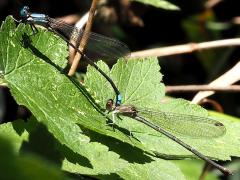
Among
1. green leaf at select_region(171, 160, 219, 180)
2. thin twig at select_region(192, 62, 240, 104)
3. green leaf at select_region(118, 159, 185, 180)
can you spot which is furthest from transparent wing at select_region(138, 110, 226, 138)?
green leaf at select_region(171, 160, 219, 180)

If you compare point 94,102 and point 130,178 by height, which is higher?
point 94,102

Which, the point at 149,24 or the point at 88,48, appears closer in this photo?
the point at 88,48

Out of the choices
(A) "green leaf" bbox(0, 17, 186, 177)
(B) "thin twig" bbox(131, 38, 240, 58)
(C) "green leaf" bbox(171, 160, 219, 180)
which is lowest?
(C) "green leaf" bbox(171, 160, 219, 180)

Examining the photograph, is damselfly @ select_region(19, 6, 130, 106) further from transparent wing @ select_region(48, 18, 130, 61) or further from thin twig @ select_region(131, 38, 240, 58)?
Result: thin twig @ select_region(131, 38, 240, 58)

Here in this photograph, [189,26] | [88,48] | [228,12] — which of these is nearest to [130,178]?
[88,48]

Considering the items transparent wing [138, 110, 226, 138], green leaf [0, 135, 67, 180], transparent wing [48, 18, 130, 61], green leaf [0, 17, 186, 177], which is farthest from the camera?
transparent wing [48, 18, 130, 61]

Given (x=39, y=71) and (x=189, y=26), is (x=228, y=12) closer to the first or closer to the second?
(x=189, y=26)

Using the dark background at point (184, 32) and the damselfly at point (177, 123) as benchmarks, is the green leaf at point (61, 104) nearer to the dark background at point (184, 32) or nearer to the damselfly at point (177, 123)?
the damselfly at point (177, 123)

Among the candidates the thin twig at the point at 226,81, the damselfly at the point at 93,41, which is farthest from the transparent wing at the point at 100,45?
the thin twig at the point at 226,81
